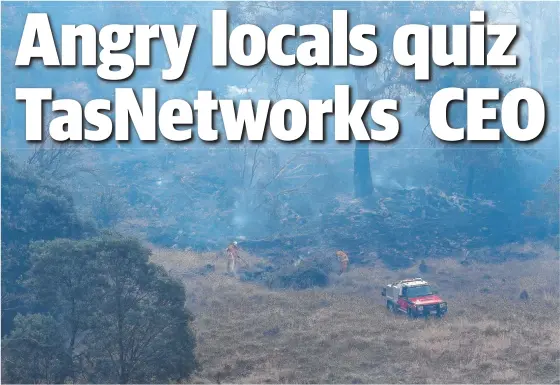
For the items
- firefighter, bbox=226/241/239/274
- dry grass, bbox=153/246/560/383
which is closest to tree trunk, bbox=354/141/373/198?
dry grass, bbox=153/246/560/383

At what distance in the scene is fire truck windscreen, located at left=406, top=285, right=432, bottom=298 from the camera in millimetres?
21781

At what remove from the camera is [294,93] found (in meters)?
52.3

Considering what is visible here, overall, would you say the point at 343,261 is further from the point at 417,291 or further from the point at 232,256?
the point at 417,291

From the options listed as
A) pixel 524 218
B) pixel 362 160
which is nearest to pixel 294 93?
pixel 362 160

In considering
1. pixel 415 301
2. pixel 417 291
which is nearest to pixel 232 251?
pixel 417 291

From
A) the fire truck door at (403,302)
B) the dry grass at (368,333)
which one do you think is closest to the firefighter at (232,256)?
the dry grass at (368,333)

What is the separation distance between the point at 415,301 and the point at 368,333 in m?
2.40

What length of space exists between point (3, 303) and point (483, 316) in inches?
515

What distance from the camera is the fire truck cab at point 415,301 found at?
2109 cm

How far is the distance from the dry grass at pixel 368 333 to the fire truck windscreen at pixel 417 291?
87 cm

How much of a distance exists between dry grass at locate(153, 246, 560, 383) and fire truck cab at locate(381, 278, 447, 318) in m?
0.42

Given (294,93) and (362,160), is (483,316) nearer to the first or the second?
(362,160)

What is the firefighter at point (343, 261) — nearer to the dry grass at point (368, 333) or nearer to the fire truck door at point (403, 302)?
the dry grass at point (368, 333)

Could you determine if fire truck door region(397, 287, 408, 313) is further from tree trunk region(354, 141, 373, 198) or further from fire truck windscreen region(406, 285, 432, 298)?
tree trunk region(354, 141, 373, 198)
